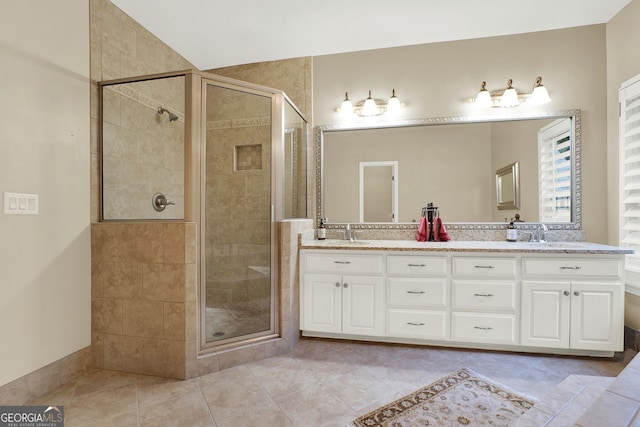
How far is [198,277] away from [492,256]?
212 centimetres

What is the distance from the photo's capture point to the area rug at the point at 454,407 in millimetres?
1508

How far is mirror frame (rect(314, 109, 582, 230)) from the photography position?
8.38 feet

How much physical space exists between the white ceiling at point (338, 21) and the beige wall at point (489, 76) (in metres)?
0.10

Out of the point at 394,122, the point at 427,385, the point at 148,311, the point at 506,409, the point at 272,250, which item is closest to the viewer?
the point at 506,409

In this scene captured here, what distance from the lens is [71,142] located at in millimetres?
1942

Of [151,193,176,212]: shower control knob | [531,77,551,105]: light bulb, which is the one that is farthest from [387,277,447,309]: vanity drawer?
[151,193,176,212]: shower control knob

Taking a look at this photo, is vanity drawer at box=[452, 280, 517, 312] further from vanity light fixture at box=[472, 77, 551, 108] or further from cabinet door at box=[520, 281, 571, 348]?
vanity light fixture at box=[472, 77, 551, 108]

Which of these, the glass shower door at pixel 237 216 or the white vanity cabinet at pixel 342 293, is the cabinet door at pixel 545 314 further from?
the glass shower door at pixel 237 216

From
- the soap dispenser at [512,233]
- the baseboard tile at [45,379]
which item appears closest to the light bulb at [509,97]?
the soap dispenser at [512,233]

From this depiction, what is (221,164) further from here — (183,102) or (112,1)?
(112,1)

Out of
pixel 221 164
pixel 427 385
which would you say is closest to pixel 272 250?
pixel 221 164

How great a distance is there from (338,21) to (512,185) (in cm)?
207

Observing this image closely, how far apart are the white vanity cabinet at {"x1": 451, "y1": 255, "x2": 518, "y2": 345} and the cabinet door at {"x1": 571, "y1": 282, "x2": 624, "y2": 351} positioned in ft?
1.27

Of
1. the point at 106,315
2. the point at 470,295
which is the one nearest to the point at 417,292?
the point at 470,295
